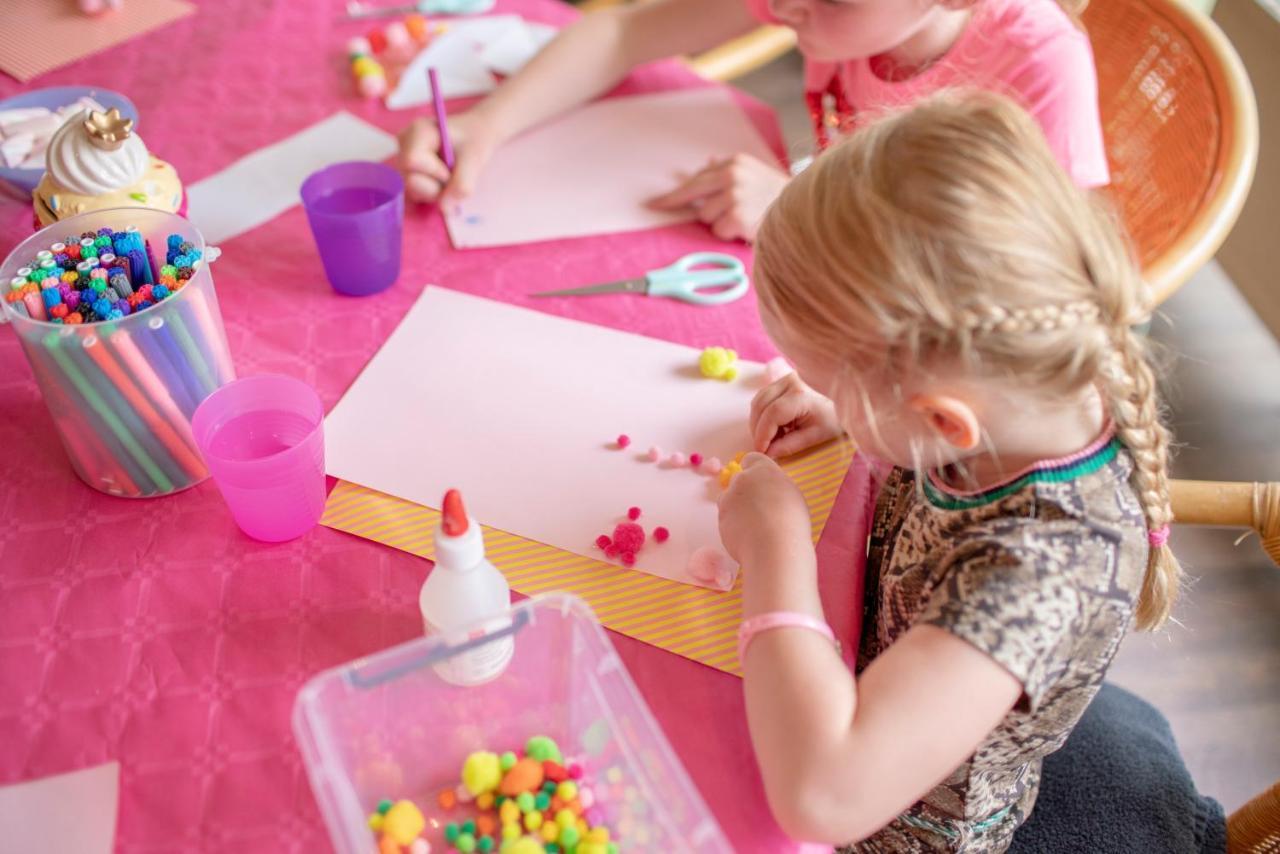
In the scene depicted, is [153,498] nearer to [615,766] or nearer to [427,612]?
[427,612]

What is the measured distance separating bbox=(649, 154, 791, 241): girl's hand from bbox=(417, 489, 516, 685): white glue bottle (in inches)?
20.4

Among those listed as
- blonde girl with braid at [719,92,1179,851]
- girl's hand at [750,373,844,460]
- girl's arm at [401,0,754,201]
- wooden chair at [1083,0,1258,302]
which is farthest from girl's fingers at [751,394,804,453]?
girl's arm at [401,0,754,201]

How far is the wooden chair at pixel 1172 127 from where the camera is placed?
2.93 ft

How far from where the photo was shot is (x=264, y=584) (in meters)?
0.71

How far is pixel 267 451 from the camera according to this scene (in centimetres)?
75

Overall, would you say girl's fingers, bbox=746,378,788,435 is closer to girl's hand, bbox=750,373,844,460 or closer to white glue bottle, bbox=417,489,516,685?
girl's hand, bbox=750,373,844,460

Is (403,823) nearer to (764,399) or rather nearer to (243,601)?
(243,601)

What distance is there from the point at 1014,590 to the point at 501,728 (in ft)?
1.06

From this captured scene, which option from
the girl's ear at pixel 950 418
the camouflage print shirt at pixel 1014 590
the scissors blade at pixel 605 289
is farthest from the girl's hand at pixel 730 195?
the girl's ear at pixel 950 418

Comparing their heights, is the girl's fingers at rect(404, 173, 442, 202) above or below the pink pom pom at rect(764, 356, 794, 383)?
above

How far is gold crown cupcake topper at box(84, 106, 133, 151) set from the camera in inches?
31.7

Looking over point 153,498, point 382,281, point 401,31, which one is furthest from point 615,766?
point 401,31

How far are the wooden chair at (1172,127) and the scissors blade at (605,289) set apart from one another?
450 mm

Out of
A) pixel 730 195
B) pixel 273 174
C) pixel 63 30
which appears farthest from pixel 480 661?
pixel 63 30
